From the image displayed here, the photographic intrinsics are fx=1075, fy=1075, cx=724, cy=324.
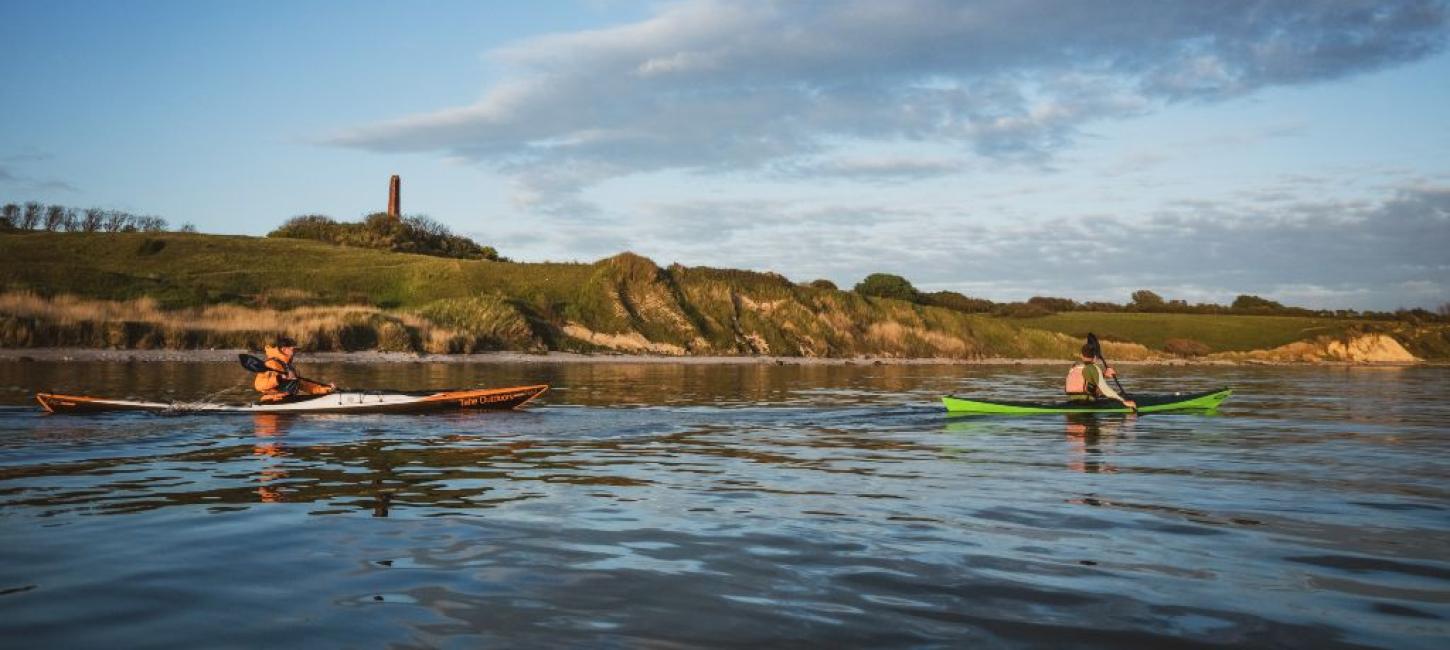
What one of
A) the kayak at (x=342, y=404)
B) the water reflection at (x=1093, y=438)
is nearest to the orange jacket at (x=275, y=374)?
the kayak at (x=342, y=404)

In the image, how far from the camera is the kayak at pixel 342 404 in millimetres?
20719

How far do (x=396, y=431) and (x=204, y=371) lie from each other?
23619 mm

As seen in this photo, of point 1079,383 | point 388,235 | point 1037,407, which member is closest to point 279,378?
point 1037,407

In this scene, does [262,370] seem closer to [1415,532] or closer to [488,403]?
[488,403]

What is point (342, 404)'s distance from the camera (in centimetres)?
2255

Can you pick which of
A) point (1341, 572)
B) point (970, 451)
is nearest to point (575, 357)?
point (970, 451)

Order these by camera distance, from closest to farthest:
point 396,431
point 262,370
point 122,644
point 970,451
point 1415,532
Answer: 1. point 122,644
2. point 1415,532
3. point 970,451
4. point 396,431
5. point 262,370

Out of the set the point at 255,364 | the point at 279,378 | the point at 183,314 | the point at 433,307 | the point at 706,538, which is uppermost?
the point at 433,307

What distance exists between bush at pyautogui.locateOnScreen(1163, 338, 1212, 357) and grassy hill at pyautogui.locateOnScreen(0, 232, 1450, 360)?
3.76ft

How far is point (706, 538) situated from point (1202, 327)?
106 metres

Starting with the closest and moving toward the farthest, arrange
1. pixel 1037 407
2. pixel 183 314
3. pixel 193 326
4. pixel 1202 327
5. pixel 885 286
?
1. pixel 1037 407
2. pixel 193 326
3. pixel 183 314
4. pixel 1202 327
5. pixel 885 286

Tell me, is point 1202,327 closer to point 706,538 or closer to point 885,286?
point 885,286

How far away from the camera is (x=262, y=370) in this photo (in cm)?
2272

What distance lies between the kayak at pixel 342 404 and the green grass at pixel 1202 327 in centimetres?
7639
